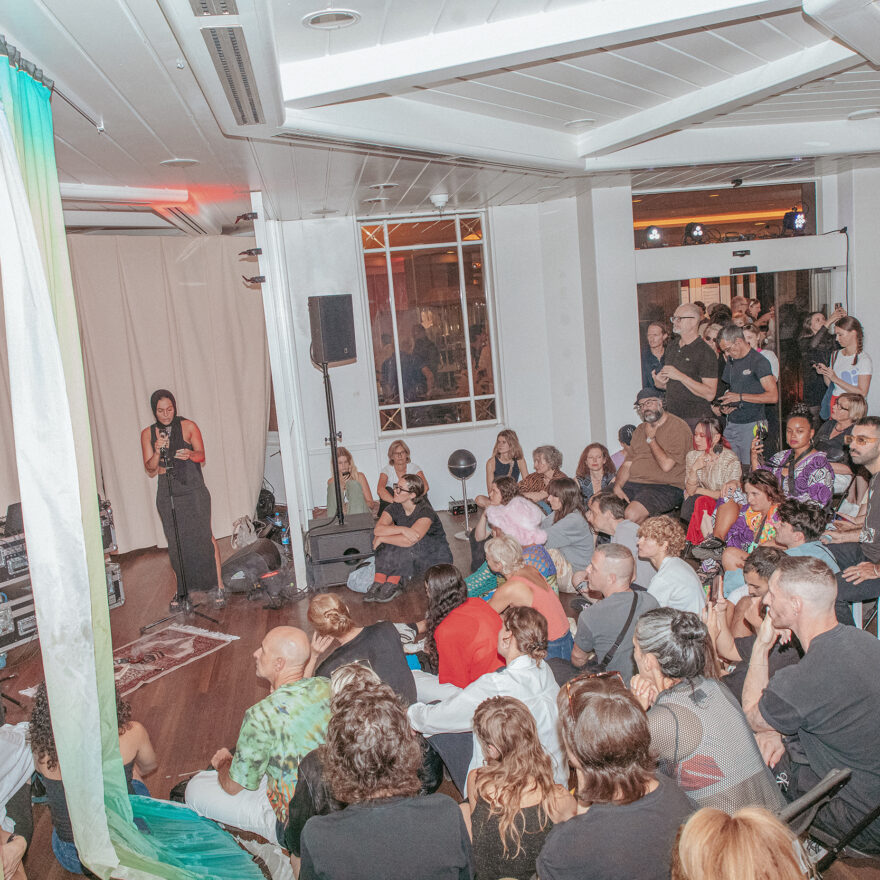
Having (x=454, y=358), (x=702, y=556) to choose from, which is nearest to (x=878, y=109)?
(x=702, y=556)

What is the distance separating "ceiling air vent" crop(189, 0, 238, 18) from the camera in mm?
2414

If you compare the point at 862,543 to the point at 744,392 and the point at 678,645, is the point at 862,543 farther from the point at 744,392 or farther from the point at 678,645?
the point at 744,392

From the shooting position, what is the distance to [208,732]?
416 cm

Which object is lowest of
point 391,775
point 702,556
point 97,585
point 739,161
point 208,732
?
point 208,732

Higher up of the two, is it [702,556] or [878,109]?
[878,109]

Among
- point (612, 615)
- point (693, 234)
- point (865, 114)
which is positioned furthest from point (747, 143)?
point (612, 615)

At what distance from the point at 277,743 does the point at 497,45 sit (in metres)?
2.88

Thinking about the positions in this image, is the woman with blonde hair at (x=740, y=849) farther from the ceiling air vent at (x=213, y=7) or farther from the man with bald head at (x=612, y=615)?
the ceiling air vent at (x=213, y=7)

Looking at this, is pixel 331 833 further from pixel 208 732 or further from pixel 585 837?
pixel 208 732

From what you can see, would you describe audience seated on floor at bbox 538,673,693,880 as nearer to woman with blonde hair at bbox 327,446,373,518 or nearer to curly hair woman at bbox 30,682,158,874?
curly hair woman at bbox 30,682,158,874

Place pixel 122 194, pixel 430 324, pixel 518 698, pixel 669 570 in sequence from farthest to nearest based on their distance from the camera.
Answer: pixel 430 324 → pixel 122 194 → pixel 669 570 → pixel 518 698

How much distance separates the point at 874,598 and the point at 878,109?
358 cm

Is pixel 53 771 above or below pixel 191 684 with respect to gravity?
above

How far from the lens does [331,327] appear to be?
6.12 meters
